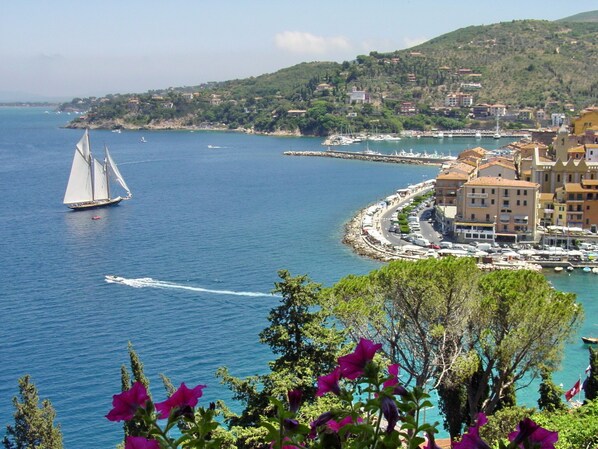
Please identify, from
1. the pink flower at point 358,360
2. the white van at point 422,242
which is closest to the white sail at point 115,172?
the white van at point 422,242

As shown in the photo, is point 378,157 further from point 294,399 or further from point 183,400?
point 183,400

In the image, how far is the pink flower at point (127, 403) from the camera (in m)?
2.67

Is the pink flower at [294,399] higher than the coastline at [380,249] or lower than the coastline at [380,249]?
higher

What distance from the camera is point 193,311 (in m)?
27.1

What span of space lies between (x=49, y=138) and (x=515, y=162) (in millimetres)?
89790

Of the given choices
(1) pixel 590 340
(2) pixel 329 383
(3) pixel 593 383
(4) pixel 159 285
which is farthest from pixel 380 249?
(2) pixel 329 383

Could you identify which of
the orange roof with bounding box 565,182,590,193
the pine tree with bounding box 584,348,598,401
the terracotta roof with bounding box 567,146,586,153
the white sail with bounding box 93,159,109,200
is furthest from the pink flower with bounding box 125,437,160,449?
the white sail with bounding box 93,159,109,200

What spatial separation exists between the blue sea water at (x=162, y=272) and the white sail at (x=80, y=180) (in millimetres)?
1280

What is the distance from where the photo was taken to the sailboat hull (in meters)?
51.4

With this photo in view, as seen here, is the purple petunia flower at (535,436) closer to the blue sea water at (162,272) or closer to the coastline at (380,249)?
the blue sea water at (162,272)

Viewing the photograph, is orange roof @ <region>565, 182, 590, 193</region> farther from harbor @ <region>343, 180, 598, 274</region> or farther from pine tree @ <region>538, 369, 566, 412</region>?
pine tree @ <region>538, 369, 566, 412</region>

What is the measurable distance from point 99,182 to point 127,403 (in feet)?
177

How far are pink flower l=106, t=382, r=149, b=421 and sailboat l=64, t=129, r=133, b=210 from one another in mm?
50751

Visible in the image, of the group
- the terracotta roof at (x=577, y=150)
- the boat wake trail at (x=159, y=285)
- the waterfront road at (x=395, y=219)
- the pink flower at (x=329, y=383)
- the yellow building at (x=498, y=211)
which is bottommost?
the boat wake trail at (x=159, y=285)
